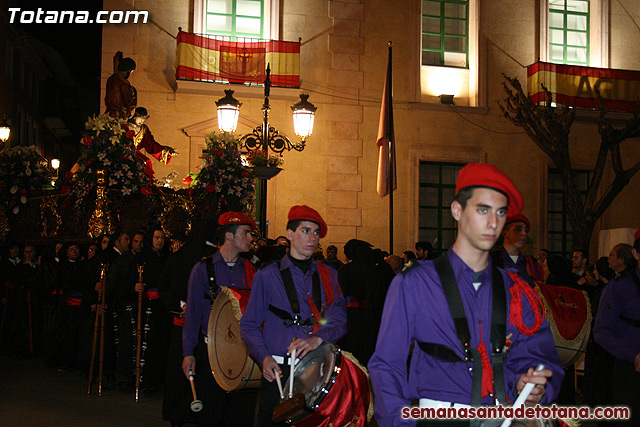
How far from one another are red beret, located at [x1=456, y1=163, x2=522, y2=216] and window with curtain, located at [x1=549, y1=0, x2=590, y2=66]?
20.0 m

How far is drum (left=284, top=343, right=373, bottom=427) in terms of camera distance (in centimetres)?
512

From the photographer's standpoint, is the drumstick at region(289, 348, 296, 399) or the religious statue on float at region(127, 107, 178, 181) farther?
the religious statue on float at region(127, 107, 178, 181)

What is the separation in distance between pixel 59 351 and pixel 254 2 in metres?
11.0

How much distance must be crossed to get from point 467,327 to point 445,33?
19459 mm

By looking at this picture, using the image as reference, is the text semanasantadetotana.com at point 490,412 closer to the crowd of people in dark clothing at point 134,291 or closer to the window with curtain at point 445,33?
the crowd of people in dark clothing at point 134,291

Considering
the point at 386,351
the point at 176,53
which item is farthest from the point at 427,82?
the point at 386,351

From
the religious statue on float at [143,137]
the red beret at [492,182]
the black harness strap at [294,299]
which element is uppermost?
the religious statue on float at [143,137]

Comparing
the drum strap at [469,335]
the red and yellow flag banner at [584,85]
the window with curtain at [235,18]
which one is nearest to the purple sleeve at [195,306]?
the drum strap at [469,335]

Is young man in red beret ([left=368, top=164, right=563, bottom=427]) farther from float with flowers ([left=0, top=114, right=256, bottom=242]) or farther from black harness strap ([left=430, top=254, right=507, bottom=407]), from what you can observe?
float with flowers ([left=0, top=114, right=256, bottom=242])

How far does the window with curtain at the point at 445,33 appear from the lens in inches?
853

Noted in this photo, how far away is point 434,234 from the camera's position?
2134 cm

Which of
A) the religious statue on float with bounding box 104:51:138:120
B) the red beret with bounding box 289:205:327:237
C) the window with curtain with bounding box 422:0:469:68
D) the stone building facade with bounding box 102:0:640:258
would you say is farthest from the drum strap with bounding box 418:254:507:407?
the window with curtain with bounding box 422:0:469:68

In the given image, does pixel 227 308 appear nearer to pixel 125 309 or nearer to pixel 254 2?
pixel 125 309

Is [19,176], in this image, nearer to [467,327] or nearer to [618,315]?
[618,315]
